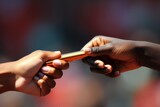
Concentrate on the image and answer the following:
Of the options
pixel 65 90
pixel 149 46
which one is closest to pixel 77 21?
pixel 65 90

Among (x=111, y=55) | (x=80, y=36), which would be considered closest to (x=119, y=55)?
(x=111, y=55)

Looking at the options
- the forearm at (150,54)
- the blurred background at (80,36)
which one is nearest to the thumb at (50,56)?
the forearm at (150,54)

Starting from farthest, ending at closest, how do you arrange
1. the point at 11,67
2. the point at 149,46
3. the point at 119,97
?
the point at 119,97 → the point at 149,46 → the point at 11,67

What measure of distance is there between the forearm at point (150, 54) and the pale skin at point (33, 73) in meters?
0.35

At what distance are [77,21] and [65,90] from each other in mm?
433

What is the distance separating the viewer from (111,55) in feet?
4.98

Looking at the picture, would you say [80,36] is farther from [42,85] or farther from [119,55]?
[42,85]

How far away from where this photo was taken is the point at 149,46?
1.55 metres

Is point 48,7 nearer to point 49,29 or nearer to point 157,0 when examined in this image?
point 49,29

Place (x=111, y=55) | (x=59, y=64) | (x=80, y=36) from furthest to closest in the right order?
(x=80, y=36)
(x=111, y=55)
(x=59, y=64)

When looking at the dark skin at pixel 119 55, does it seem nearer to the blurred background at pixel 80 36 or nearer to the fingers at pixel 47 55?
the fingers at pixel 47 55

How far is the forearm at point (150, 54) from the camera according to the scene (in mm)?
1543

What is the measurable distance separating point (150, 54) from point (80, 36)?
68cm

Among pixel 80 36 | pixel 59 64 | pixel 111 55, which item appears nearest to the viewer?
pixel 59 64
